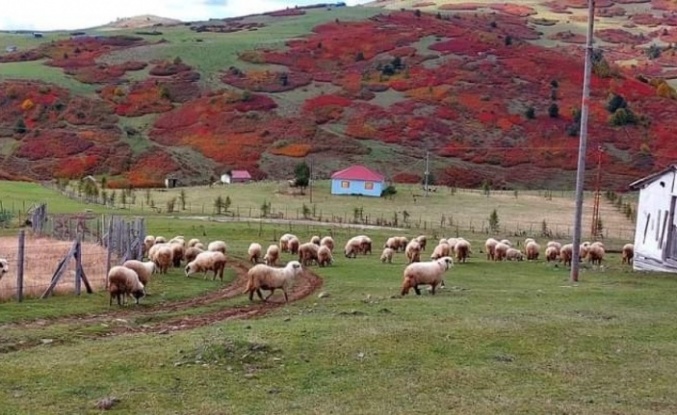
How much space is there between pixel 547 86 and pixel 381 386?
356 feet

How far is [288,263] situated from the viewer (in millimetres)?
30312

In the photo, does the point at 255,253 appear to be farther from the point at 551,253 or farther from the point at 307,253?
the point at 551,253

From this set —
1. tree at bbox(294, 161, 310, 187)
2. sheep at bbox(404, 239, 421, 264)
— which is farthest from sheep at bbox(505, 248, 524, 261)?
tree at bbox(294, 161, 310, 187)

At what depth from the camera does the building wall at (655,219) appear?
3575 centimetres

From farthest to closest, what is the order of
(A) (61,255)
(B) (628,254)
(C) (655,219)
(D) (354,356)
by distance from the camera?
(B) (628,254), (C) (655,219), (A) (61,255), (D) (354,356)

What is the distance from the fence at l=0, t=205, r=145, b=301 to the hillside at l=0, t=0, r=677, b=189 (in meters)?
46.3

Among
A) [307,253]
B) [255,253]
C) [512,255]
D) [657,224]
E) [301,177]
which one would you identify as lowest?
[255,253]

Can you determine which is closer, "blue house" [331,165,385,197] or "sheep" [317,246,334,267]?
"sheep" [317,246,334,267]

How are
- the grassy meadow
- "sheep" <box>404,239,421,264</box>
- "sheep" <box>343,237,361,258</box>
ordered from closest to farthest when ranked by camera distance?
the grassy meadow
"sheep" <box>404,239,421,264</box>
"sheep" <box>343,237,361,258</box>

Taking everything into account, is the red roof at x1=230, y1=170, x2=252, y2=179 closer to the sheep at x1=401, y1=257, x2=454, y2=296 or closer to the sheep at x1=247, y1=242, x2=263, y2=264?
the sheep at x1=247, y1=242, x2=263, y2=264

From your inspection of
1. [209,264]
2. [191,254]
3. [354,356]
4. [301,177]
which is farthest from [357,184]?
[354,356]

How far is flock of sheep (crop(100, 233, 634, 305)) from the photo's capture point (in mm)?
23156

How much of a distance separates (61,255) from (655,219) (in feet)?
82.2

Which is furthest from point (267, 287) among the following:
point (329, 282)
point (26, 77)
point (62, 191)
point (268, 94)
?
point (26, 77)
